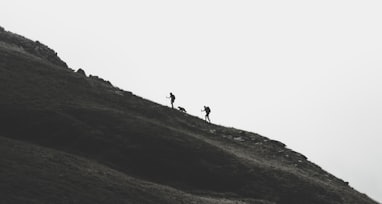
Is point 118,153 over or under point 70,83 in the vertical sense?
under

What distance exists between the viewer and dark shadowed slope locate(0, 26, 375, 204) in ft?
133

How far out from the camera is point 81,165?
45875 mm

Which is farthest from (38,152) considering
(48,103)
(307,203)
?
(307,203)

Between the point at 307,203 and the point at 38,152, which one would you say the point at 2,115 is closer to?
the point at 38,152

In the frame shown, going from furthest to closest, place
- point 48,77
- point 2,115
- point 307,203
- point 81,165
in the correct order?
point 48,77, point 307,203, point 2,115, point 81,165

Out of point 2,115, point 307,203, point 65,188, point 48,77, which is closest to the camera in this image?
point 65,188

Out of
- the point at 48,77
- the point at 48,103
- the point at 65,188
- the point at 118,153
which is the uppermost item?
the point at 48,77

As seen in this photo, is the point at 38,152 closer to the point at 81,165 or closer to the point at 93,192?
the point at 81,165

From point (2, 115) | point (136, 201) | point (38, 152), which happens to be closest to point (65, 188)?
point (136, 201)

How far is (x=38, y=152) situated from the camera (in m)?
46.0

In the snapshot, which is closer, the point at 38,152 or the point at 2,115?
the point at 38,152

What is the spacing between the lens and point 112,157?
2195 inches

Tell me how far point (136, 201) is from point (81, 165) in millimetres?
8769

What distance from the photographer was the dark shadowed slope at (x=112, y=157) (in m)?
40.5
